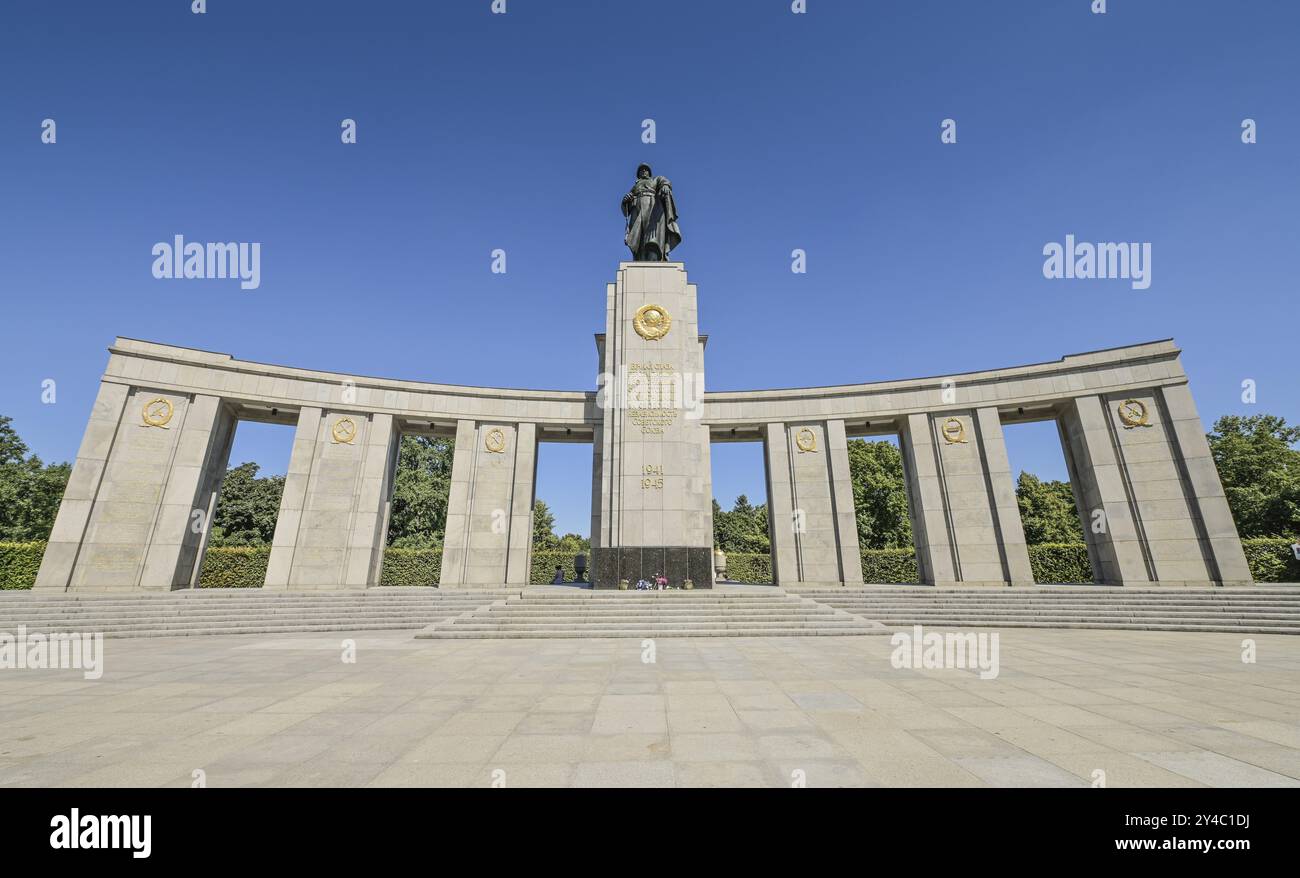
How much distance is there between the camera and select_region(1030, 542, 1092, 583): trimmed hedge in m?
31.5

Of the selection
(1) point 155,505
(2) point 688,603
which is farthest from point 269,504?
(2) point 688,603

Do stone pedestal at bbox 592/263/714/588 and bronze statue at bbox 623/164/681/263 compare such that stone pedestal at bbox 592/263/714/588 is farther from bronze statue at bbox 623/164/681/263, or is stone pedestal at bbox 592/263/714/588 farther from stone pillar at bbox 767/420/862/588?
stone pillar at bbox 767/420/862/588

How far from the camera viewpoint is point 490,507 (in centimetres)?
2516

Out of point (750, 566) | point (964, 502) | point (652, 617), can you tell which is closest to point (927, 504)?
point (964, 502)

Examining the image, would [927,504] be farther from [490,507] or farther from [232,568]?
[232,568]

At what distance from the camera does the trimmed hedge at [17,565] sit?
79.4ft

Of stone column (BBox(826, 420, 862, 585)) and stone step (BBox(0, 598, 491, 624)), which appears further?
stone column (BBox(826, 420, 862, 585))

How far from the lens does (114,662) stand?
10523mm

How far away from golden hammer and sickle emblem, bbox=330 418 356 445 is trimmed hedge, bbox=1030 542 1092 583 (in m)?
41.3

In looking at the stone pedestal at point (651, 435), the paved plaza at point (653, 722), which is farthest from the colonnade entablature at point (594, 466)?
the paved plaza at point (653, 722)

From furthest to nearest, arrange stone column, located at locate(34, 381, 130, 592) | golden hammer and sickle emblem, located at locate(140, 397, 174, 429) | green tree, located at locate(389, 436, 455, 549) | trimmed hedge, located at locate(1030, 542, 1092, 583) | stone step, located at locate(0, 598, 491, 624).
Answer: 1. green tree, located at locate(389, 436, 455, 549)
2. trimmed hedge, located at locate(1030, 542, 1092, 583)
3. golden hammer and sickle emblem, located at locate(140, 397, 174, 429)
4. stone column, located at locate(34, 381, 130, 592)
5. stone step, located at locate(0, 598, 491, 624)

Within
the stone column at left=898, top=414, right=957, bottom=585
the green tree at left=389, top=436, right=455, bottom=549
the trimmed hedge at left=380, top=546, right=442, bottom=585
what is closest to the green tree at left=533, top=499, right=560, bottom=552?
the green tree at left=389, top=436, right=455, bottom=549

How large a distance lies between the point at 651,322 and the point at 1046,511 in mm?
50372
